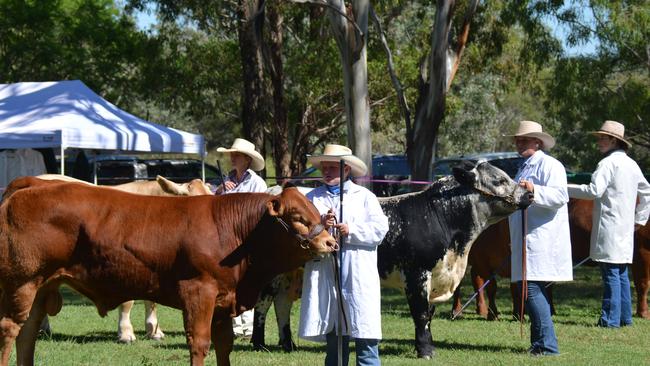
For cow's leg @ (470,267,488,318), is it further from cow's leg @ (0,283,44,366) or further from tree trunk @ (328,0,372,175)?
cow's leg @ (0,283,44,366)

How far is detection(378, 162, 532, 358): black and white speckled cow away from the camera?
10.0m

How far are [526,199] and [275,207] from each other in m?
3.12

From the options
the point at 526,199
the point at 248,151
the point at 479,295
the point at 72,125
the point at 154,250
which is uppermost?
the point at 72,125

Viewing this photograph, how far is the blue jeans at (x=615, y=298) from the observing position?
40.3 feet

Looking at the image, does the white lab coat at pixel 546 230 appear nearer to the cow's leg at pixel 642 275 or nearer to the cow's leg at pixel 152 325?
the cow's leg at pixel 642 275

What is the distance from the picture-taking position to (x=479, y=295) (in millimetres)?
13617

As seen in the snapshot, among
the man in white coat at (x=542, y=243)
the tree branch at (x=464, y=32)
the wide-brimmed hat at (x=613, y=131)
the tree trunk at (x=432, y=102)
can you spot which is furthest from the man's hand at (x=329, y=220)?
the tree branch at (x=464, y=32)

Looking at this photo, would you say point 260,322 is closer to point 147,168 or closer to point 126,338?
point 126,338

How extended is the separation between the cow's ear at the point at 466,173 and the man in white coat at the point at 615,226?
2.74m

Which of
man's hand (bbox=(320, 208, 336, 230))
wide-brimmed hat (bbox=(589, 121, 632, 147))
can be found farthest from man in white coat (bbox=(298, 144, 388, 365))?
wide-brimmed hat (bbox=(589, 121, 632, 147))

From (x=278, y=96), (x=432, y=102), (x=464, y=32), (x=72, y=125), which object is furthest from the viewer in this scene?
(x=278, y=96)

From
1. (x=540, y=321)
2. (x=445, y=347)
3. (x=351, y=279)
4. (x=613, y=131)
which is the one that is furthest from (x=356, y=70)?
(x=351, y=279)

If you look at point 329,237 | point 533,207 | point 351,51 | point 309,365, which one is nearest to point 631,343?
point 533,207

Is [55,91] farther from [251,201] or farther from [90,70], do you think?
[90,70]
